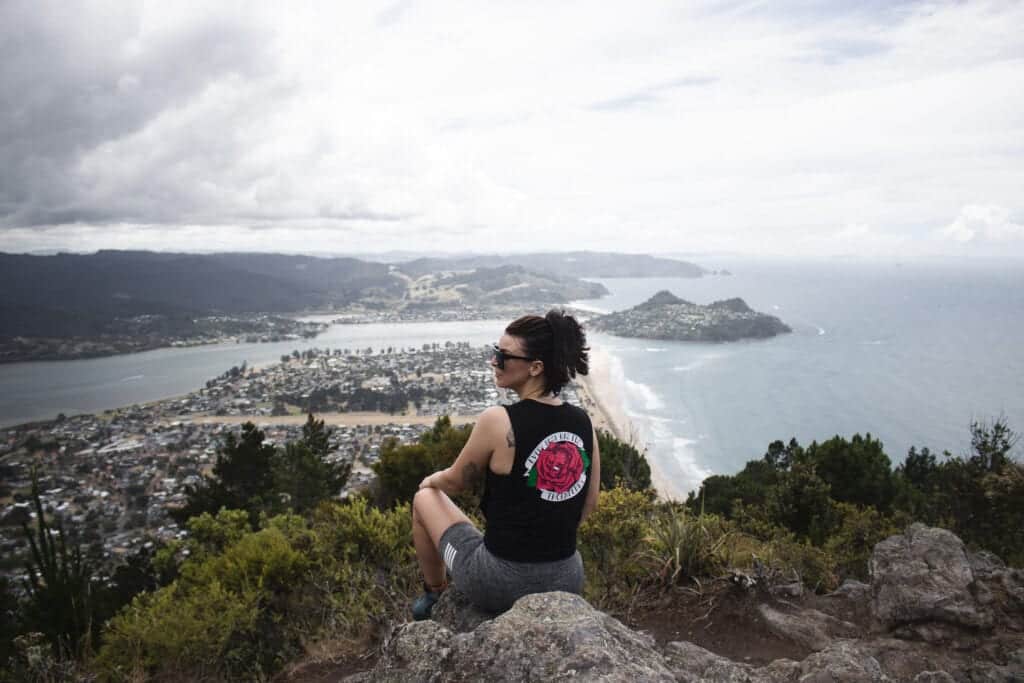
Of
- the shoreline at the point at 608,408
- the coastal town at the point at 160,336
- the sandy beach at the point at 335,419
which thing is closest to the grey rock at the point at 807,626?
the shoreline at the point at 608,408

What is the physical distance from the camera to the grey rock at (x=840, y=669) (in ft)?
5.98

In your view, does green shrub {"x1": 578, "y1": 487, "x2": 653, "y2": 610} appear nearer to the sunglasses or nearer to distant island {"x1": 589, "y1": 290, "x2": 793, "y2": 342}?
the sunglasses

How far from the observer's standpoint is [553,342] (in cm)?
213

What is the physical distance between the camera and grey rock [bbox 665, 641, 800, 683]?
1.74 metres

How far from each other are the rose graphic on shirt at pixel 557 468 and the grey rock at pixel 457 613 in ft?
1.97

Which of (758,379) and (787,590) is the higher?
(787,590)

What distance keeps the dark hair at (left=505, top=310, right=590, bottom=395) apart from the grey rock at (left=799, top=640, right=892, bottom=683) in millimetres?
1314

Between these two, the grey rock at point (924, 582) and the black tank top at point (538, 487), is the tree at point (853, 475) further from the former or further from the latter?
the black tank top at point (538, 487)

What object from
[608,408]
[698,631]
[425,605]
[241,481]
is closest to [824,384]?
[608,408]

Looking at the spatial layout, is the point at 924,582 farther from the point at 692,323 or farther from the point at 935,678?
the point at 692,323

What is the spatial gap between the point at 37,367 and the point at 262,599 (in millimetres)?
57146

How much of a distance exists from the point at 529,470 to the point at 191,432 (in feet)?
113

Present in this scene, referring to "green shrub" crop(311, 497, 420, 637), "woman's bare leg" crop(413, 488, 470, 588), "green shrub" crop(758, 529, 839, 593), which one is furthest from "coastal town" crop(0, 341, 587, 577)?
"woman's bare leg" crop(413, 488, 470, 588)

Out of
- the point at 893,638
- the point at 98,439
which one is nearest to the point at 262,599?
the point at 893,638
